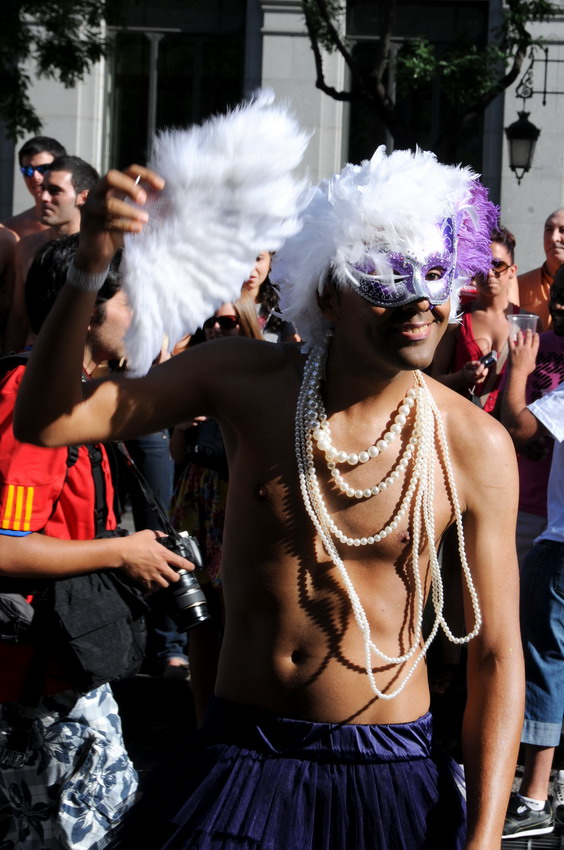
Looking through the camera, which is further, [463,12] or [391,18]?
[463,12]

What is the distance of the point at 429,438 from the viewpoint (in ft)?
8.03

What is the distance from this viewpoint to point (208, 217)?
2020mm

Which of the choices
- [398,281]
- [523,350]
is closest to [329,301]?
[398,281]

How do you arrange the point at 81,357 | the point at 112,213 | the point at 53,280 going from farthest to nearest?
the point at 53,280 < the point at 81,357 < the point at 112,213

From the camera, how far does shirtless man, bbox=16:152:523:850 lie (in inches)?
88.9

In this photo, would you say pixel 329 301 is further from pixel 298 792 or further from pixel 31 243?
pixel 31 243

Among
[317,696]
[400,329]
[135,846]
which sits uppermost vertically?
[400,329]

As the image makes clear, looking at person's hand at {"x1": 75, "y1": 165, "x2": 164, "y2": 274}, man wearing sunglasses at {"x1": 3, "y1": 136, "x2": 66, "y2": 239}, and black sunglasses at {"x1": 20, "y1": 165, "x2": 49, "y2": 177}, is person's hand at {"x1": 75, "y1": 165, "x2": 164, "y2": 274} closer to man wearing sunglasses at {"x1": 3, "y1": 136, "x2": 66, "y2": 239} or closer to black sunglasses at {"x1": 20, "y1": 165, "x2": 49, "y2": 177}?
man wearing sunglasses at {"x1": 3, "y1": 136, "x2": 66, "y2": 239}

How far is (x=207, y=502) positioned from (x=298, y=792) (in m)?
2.75

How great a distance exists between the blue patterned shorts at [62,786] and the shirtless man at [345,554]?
1.97 ft

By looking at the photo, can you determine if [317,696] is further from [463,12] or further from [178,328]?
[463,12]

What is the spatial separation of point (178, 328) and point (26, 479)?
899mm

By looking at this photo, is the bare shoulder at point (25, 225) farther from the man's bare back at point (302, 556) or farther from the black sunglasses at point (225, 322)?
the man's bare back at point (302, 556)

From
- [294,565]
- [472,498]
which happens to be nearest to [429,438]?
[472,498]
